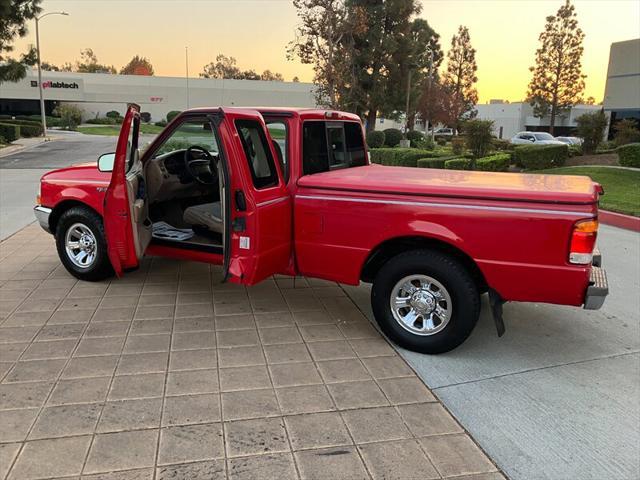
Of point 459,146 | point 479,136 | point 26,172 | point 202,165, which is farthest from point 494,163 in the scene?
point 26,172

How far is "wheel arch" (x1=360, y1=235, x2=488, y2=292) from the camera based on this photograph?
4152 mm

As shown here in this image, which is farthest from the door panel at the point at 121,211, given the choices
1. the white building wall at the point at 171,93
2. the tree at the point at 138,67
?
the tree at the point at 138,67

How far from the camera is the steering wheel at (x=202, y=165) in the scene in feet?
19.6

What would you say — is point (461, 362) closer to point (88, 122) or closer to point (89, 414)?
point (89, 414)

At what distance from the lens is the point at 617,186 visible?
1444cm

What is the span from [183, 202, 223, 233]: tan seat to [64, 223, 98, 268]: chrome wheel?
101 cm

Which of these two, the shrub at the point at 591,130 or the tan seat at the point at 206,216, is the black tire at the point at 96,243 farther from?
the shrub at the point at 591,130

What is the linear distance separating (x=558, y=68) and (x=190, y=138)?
4186 centimetres

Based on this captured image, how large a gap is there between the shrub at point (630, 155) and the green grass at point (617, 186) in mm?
542

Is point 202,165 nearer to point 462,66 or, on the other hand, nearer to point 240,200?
point 240,200

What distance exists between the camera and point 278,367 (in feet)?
13.1

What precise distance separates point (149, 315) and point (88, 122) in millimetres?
74549

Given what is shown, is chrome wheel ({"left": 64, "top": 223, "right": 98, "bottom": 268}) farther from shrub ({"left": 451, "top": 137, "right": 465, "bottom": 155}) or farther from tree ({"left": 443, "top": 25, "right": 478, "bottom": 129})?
tree ({"left": 443, "top": 25, "right": 478, "bottom": 129})

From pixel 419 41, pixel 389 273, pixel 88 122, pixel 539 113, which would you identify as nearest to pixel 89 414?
pixel 389 273
